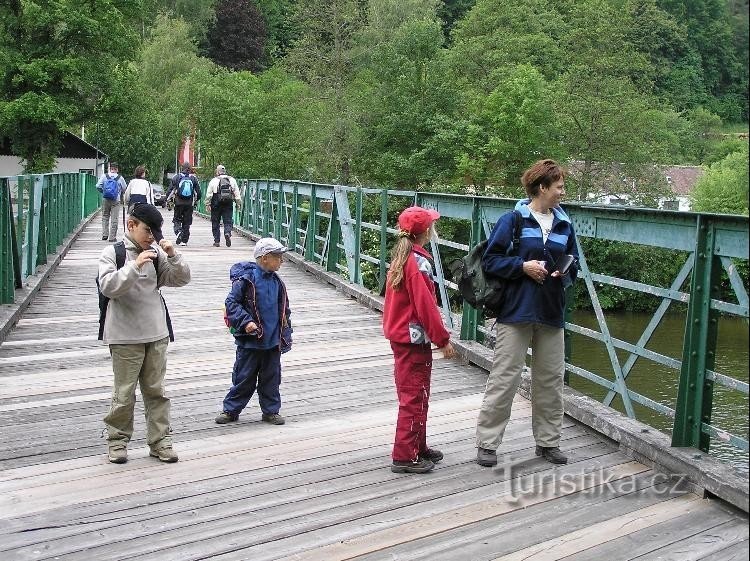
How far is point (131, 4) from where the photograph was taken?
4441cm

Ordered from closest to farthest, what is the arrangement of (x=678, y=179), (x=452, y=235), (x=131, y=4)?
(x=452, y=235)
(x=131, y=4)
(x=678, y=179)

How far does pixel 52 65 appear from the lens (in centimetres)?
4009

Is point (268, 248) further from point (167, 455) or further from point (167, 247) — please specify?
point (167, 455)

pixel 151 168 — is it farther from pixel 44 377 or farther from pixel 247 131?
pixel 44 377

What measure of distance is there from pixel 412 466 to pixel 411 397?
1.12 feet

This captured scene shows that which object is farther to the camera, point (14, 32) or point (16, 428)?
point (14, 32)

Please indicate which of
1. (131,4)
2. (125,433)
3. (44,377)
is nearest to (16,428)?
(125,433)

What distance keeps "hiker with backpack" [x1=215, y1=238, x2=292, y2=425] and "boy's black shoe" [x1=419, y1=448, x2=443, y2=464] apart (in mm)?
1191

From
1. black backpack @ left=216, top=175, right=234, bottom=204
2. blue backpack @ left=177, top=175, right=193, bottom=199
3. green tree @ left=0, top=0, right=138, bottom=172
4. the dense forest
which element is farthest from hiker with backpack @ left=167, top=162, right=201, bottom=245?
green tree @ left=0, top=0, right=138, bottom=172

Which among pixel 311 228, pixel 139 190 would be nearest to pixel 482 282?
pixel 311 228

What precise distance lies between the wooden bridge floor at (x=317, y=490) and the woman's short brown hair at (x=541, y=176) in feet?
4.62

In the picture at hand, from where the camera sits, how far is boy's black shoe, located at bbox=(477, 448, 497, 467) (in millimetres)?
4809

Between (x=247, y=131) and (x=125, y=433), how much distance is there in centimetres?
3505

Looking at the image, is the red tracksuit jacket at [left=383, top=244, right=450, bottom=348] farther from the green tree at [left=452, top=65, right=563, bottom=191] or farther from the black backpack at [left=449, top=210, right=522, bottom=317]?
the green tree at [left=452, top=65, right=563, bottom=191]
